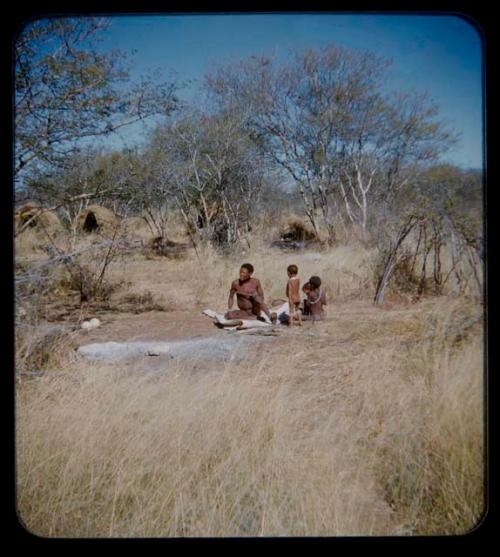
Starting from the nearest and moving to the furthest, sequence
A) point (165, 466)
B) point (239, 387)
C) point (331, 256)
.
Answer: point (165, 466)
point (239, 387)
point (331, 256)

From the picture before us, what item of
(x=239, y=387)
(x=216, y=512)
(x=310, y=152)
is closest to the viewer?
(x=216, y=512)

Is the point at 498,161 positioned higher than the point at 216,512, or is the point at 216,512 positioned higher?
the point at 498,161

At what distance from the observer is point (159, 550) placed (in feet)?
5.16

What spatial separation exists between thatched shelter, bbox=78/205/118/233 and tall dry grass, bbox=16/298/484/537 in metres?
2.20

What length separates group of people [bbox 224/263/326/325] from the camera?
348 cm

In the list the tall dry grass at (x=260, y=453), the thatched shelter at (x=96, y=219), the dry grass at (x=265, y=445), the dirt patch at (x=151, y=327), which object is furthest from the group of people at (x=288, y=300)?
the thatched shelter at (x=96, y=219)

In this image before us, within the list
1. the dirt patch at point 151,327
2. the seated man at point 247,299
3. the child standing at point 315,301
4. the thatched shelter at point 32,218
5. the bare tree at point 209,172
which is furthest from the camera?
the bare tree at point 209,172

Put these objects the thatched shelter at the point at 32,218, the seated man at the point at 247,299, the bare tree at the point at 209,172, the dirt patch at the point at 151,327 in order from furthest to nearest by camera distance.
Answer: the bare tree at the point at 209,172 → the seated man at the point at 247,299 → the dirt patch at the point at 151,327 → the thatched shelter at the point at 32,218

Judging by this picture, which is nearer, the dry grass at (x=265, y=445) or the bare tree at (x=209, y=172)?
the dry grass at (x=265, y=445)

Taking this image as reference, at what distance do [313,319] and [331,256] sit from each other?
135 centimetres

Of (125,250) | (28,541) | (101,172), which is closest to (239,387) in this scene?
(28,541)

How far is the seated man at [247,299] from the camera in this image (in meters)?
3.45

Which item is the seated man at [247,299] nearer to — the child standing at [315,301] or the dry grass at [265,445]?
the child standing at [315,301]

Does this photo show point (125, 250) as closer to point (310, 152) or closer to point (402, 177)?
point (310, 152)
